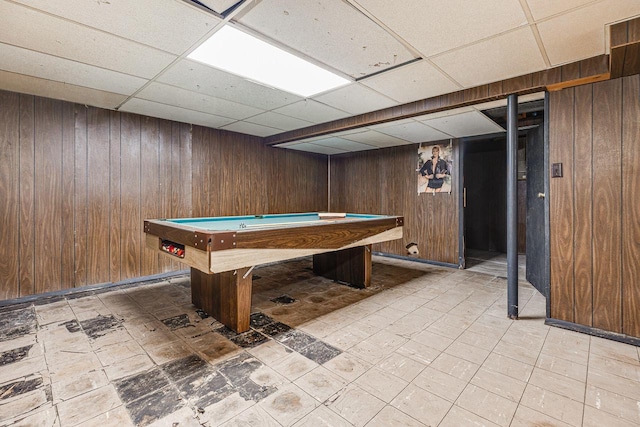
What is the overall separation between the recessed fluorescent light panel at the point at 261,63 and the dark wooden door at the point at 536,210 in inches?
104

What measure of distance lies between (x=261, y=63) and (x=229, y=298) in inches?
84.5

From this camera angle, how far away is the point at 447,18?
1941 mm

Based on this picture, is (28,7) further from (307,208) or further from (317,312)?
(307,208)

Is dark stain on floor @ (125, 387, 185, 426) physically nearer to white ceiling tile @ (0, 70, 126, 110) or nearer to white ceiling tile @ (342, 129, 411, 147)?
white ceiling tile @ (0, 70, 126, 110)

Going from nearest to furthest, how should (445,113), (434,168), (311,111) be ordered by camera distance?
(445,113)
(311,111)
(434,168)

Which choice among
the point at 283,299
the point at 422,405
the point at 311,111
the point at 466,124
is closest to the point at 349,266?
the point at 283,299

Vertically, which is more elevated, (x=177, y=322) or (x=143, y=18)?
(x=143, y=18)

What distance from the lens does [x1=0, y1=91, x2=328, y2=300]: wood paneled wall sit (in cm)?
342

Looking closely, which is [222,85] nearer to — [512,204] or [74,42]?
[74,42]

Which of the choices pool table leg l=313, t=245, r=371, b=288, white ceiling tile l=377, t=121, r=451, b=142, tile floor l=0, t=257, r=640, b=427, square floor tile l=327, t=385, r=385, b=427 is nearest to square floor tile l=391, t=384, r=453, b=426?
tile floor l=0, t=257, r=640, b=427

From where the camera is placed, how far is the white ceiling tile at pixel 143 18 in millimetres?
1822

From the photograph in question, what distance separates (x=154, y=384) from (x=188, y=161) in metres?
3.60

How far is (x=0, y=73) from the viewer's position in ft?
9.21

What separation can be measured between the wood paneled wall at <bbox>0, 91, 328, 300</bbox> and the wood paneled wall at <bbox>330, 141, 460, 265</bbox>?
8.54 feet
